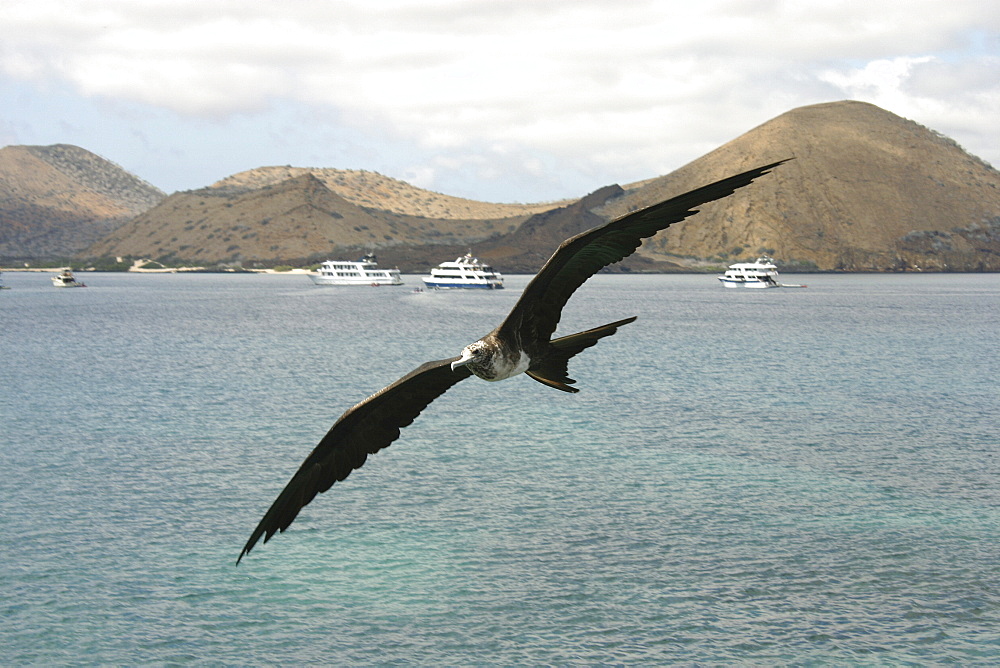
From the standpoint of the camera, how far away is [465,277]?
6073 inches

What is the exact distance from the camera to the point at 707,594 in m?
20.9

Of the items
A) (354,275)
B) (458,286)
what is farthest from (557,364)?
(354,275)

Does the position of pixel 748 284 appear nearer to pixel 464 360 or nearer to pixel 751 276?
pixel 751 276

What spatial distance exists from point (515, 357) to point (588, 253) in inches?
58.8

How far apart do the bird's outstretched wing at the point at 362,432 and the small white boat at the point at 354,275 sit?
534 ft

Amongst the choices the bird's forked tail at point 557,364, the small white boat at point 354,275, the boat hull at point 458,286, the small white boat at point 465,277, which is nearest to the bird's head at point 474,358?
the bird's forked tail at point 557,364

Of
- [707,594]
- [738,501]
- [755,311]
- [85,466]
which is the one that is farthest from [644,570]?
[755,311]

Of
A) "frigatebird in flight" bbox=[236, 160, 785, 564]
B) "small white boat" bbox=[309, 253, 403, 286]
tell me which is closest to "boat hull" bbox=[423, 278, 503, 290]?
"small white boat" bbox=[309, 253, 403, 286]

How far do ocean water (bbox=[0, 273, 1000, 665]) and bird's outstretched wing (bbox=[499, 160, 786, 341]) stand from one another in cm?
939

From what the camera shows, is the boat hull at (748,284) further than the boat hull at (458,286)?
Yes

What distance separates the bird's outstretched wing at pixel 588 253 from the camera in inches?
332

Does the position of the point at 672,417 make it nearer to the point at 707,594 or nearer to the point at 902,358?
the point at 707,594

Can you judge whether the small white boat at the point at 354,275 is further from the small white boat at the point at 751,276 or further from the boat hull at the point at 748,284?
the boat hull at the point at 748,284

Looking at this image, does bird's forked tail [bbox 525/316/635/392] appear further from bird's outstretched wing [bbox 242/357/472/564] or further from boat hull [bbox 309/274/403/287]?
boat hull [bbox 309/274/403/287]
